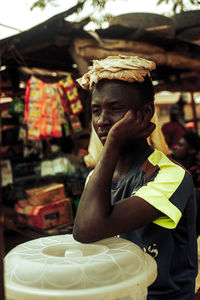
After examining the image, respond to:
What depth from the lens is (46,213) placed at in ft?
15.0

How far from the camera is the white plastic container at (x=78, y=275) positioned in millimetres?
795

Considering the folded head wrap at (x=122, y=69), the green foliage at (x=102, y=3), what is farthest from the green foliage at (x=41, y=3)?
the folded head wrap at (x=122, y=69)

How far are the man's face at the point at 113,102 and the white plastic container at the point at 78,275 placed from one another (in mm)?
458

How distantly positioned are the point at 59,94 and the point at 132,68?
3923mm

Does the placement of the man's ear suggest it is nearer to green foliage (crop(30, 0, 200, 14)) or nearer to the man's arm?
the man's arm

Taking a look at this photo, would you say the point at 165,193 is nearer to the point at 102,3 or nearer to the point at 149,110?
the point at 149,110

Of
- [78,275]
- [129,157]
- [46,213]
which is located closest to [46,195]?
[46,213]

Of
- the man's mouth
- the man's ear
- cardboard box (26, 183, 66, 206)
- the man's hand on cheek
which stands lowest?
cardboard box (26, 183, 66, 206)

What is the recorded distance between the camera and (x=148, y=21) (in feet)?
15.2

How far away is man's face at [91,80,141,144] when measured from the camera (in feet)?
3.92

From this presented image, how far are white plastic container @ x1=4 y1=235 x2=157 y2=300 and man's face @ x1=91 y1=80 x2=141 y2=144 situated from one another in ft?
1.50

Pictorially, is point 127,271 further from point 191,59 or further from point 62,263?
point 191,59

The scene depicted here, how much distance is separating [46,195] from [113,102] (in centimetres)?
369

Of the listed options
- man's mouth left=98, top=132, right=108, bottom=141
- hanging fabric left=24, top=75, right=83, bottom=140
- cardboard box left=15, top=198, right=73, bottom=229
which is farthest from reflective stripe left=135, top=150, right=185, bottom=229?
hanging fabric left=24, top=75, right=83, bottom=140
